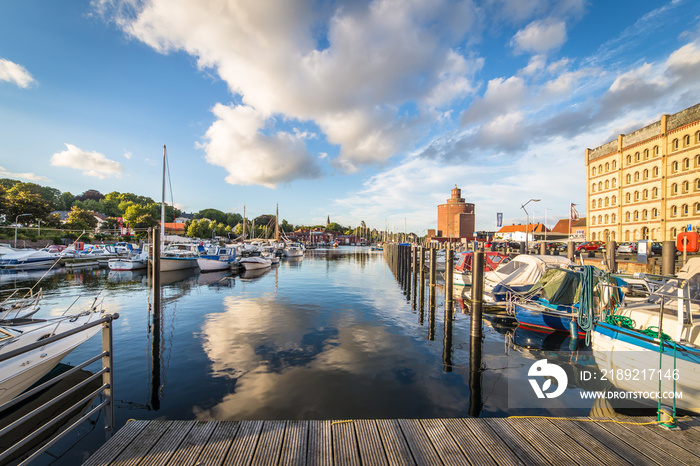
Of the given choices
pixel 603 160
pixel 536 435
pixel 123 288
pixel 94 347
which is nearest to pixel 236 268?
pixel 123 288

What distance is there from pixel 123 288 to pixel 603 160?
8067cm

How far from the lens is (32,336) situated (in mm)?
7629

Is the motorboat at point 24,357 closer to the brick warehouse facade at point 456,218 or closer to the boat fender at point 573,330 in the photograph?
the boat fender at point 573,330

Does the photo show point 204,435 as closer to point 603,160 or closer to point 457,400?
point 457,400

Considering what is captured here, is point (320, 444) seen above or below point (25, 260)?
above

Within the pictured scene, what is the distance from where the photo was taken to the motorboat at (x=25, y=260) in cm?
3350

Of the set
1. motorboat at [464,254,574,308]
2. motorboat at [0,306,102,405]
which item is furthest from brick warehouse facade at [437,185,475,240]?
motorboat at [0,306,102,405]

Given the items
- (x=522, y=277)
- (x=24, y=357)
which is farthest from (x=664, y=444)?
(x=522, y=277)

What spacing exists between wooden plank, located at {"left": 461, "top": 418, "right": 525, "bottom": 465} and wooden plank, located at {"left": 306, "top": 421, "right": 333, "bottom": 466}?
2217mm

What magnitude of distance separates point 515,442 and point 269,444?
11.7ft

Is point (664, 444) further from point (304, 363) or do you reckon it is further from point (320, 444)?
point (304, 363)

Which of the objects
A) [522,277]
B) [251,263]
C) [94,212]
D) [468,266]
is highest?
[94,212]

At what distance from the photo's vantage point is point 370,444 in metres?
4.14

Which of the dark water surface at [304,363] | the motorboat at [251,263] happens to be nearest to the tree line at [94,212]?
the motorboat at [251,263]
